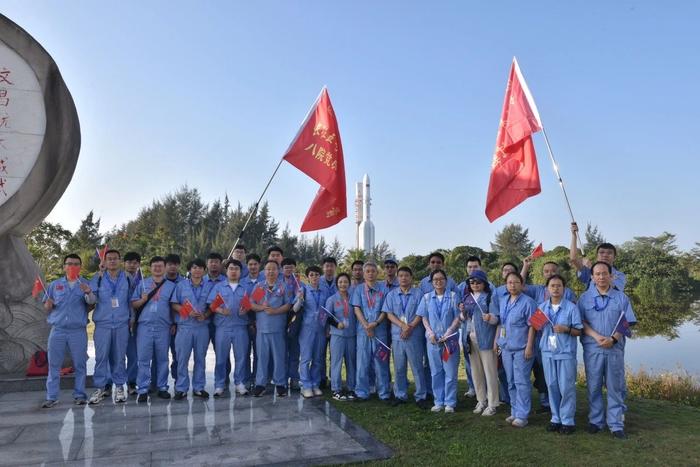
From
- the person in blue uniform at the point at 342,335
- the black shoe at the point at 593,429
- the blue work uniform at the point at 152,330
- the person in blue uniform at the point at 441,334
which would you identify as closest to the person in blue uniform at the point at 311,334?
the person in blue uniform at the point at 342,335

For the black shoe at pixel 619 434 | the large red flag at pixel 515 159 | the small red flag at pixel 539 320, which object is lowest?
the black shoe at pixel 619 434

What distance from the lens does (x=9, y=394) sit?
5520 mm

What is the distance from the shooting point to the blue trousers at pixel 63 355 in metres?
5.06

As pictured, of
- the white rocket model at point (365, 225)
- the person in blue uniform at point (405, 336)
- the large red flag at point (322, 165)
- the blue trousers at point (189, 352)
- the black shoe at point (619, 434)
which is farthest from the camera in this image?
the white rocket model at point (365, 225)

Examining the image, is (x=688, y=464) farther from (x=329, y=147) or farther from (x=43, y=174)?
(x=43, y=174)

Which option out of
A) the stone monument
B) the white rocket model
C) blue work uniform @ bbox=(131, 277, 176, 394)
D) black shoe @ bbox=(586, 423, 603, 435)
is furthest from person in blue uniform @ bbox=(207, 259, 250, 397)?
the white rocket model

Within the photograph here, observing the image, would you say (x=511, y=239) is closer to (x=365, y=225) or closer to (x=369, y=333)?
(x=365, y=225)

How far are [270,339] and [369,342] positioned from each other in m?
1.13

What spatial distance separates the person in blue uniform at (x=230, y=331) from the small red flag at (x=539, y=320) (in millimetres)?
3065

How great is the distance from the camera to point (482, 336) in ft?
16.3

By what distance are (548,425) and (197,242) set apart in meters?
29.5

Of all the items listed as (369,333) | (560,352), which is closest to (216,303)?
(369,333)

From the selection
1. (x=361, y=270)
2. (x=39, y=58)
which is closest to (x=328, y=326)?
(x=361, y=270)

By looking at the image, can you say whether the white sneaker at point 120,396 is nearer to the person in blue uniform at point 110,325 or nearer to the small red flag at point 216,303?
the person in blue uniform at point 110,325
